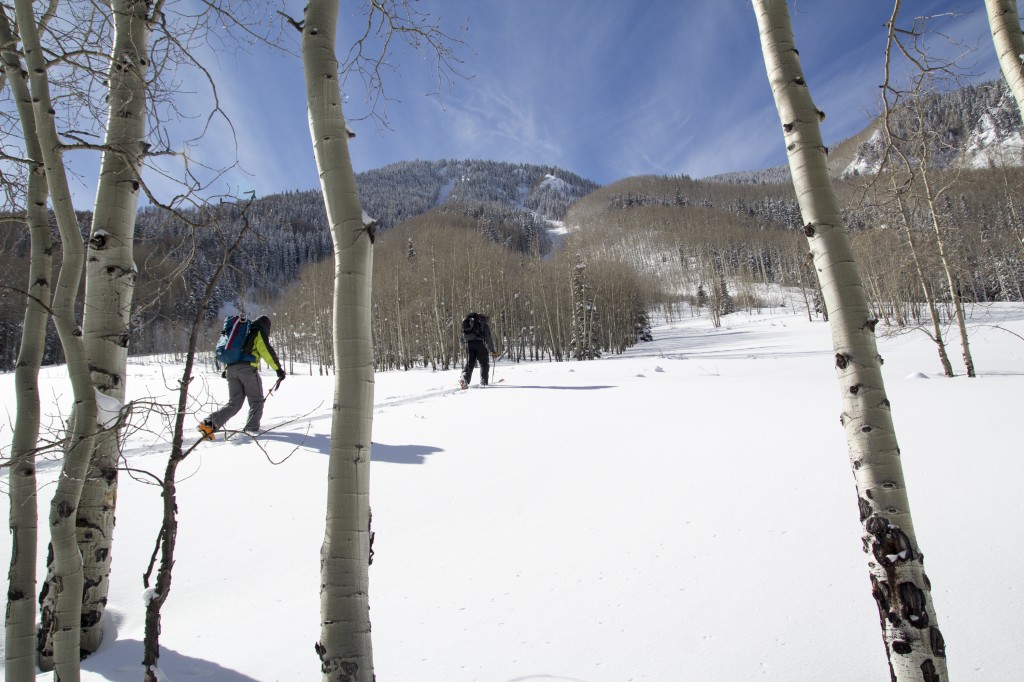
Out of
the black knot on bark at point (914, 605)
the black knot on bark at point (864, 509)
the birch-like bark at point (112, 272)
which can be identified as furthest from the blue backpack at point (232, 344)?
the black knot on bark at point (914, 605)

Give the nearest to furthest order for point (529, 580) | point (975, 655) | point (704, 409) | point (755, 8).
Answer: point (975, 655) → point (755, 8) → point (529, 580) → point (704, 409)

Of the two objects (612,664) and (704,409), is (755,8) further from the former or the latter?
(704,409)

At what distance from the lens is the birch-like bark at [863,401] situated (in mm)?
1532

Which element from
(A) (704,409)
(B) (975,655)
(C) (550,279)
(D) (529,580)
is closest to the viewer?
(B) (975,655)

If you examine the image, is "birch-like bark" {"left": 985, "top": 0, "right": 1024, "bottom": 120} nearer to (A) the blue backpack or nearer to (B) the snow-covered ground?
(B) the snow-covered ground

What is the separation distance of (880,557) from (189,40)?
3.96 meters

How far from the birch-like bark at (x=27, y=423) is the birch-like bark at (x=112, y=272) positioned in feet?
0.50

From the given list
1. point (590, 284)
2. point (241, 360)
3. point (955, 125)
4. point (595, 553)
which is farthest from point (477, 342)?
point (590, 284)

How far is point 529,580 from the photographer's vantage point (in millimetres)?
2543

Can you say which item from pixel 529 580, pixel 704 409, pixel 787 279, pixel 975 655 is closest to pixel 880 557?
pixel 975 655

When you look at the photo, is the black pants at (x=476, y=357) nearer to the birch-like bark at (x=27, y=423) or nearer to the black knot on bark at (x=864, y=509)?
the birch-like bark at (x=27, y=423)

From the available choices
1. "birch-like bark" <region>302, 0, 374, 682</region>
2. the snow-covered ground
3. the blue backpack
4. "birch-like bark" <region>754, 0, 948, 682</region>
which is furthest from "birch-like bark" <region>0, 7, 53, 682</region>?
the blue backpack

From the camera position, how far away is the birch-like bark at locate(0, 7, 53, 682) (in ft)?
5.01

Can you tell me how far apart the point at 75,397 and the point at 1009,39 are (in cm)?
427
